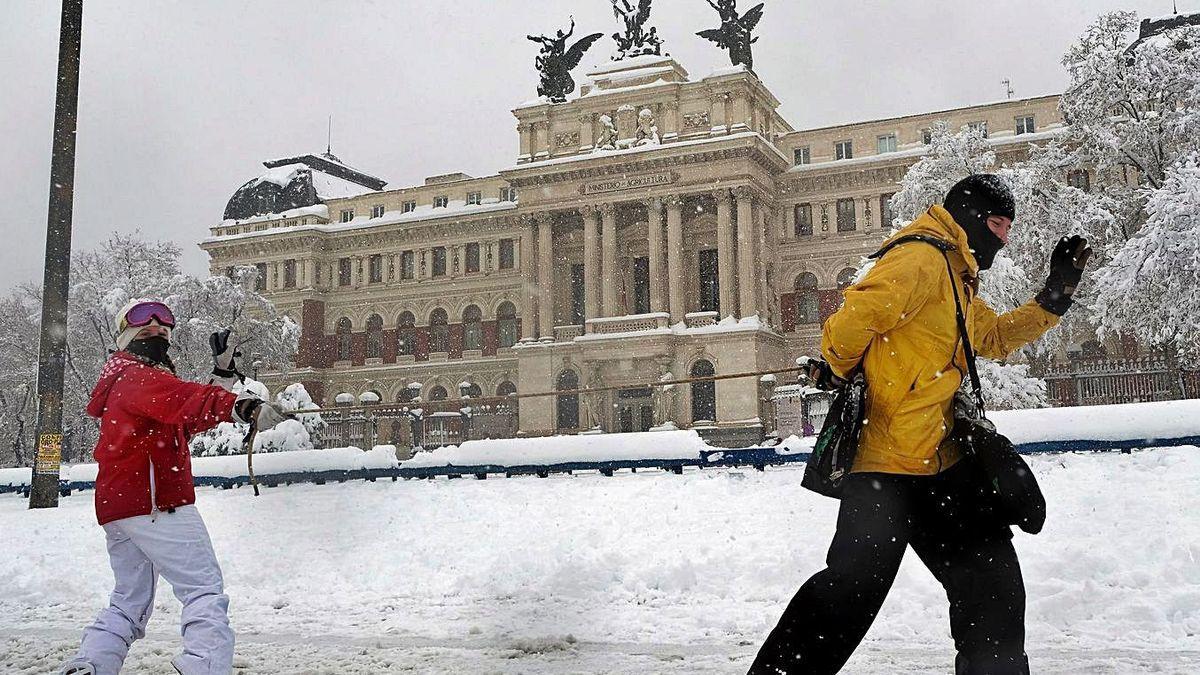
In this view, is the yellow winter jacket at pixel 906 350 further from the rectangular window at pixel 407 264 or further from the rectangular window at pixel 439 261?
the rectangular window at pixel 407 264

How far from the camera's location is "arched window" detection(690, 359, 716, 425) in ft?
134

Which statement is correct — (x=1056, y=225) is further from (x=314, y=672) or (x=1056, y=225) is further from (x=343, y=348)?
(x=343, y=348)

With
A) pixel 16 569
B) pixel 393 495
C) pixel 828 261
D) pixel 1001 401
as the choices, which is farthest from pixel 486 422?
pixel 16 569

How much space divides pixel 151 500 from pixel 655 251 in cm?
4000

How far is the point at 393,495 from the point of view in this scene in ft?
43.2

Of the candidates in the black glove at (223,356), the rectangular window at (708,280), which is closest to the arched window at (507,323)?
the rectangular window at (708,280)

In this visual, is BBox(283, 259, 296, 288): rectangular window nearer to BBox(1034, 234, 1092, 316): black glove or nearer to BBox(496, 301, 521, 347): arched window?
BBox(496, 301, 521, 347): arched window

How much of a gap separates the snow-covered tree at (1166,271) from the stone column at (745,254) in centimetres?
1897

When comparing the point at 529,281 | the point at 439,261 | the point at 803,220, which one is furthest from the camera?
the point at 439,261

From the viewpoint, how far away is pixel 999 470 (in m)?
3.36

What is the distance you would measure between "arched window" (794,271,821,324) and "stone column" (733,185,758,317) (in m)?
3.43

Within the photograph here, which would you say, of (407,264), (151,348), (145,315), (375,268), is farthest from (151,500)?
(375,268)

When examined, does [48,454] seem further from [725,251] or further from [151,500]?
[725,251]

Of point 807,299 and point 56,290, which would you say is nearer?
point 56,290
